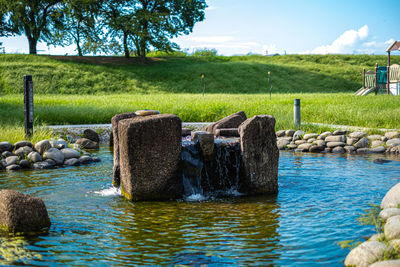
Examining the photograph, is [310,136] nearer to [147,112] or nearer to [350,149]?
[350,149]

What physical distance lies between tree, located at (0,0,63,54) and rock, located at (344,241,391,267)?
3994 centimetres

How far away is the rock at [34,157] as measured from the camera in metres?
9.97

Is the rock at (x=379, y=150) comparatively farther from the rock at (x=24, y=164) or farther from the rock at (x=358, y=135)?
the rock at (x=24, y=164)

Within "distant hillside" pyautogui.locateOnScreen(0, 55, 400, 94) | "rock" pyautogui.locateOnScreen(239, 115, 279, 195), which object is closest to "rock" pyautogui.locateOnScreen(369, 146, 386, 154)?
"rock" pyautogui.locateOnScreen(239, 115, 279, 195)

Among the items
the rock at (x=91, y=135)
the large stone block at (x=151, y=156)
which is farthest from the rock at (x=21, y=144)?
the large stone block at (x=151, y=156)

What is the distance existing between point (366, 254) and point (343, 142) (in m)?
8.25

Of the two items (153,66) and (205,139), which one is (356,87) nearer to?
(153,66)

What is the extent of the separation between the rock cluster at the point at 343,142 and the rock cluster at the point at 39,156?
5.42 metres

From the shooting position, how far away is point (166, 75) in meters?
39.3

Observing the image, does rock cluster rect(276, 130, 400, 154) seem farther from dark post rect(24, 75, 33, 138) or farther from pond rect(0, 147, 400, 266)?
dark post rect(24, 75, 33, 138)

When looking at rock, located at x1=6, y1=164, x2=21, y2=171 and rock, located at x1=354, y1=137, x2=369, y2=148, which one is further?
rock, located at x1=354, y1=137, x2=369, y2=148

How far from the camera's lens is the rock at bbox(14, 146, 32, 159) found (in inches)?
400

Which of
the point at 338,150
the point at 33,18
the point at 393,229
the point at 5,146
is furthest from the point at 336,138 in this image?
the point at 33,18

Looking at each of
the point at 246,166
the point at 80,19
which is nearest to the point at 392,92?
the point at 246,166
